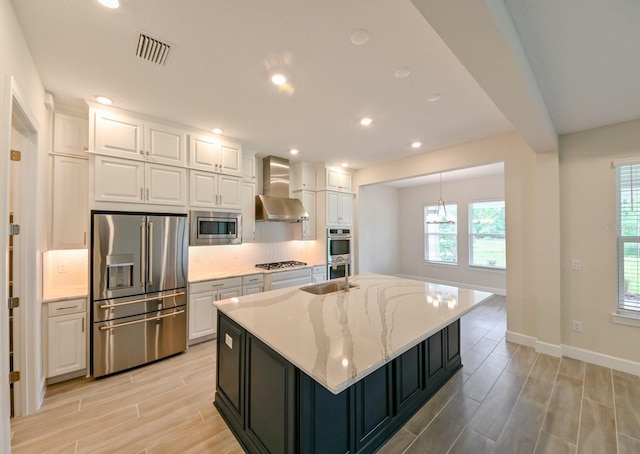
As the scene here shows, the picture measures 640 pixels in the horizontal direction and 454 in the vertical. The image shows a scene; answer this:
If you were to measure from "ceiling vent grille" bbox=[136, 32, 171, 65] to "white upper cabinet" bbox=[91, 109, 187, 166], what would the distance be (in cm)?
118

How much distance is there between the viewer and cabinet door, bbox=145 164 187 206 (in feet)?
9.61

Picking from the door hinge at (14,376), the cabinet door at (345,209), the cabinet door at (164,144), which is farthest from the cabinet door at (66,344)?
the cabinet door at (345,209)

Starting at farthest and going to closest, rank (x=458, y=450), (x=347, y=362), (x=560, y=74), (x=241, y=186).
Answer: (x=241, y=186), (x=560, y=74), (x=458, y=450), (x=347, y=362)

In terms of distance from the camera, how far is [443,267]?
667 cm

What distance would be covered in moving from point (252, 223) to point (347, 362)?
3.17 metres

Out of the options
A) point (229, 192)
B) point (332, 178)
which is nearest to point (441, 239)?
point (332, 178)

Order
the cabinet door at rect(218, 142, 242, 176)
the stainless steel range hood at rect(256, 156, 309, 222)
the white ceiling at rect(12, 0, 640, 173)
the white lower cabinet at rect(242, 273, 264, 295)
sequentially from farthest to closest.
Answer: the stainless steel range hood at rect(256, 156, 309, 222), the white lower cabinet at rect(242, 273, 264, 295), the cabinet door at rect(218, 142, 242, 176), the white ceiling at rect(12, 0, 640, 173)

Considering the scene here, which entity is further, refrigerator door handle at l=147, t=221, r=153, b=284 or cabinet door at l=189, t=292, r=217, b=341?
cabinet door at l=189, t=292, r=217, b=341

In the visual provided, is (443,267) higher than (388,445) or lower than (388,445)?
higher

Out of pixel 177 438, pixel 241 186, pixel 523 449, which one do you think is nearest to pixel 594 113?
pixel 523 449

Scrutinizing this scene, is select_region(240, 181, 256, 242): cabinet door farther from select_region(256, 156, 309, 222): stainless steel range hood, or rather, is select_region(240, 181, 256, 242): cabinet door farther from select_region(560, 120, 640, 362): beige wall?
select_region(560, 120, 640, 362): beige wall

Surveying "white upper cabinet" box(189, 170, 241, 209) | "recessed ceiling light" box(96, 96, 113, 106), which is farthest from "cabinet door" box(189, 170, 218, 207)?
"recessed ceiling light" box(96, 96, 113, 106)

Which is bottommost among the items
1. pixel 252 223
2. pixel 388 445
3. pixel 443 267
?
pixel 388 445

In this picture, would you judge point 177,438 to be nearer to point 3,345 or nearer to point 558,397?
point 3,345
